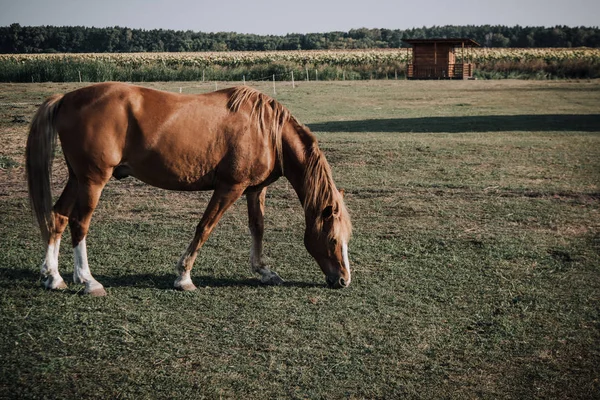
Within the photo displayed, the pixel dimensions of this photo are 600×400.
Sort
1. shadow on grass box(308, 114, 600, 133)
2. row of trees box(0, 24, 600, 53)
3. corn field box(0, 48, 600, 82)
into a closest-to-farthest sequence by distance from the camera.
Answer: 1. shadow on grass box(308, 114, 600, 133)
2. corn field box(0, 48, 600, 82)
3. row of trees box(0, 24, 600, 53)

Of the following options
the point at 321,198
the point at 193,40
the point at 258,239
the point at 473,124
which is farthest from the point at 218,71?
the point at 193,40

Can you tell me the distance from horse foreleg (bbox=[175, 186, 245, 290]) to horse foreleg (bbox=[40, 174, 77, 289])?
42.6 inches

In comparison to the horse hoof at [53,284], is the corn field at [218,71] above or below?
above

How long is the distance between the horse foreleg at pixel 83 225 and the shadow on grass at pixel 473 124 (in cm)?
1194

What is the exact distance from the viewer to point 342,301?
5.22 m

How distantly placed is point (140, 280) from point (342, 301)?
2011 millimetres

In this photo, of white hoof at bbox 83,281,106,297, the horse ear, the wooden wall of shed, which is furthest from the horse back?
the wooden wall of shed

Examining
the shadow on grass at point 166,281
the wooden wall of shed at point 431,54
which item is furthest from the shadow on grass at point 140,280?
the wooden wall of shed at point 431,54

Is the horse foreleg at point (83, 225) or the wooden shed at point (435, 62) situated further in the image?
the wooden shed at point (435, 62)

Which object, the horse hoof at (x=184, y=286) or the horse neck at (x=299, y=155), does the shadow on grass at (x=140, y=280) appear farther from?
the horse neck at (x=299, y=155)

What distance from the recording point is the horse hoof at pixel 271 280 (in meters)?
5.63

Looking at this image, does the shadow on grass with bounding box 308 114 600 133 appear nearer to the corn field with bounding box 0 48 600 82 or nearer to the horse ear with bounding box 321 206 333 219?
the horse ear with bounding box 321 206 333 219

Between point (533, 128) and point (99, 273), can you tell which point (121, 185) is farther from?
point (533, 128)

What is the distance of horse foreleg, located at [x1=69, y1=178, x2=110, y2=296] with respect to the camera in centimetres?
508
